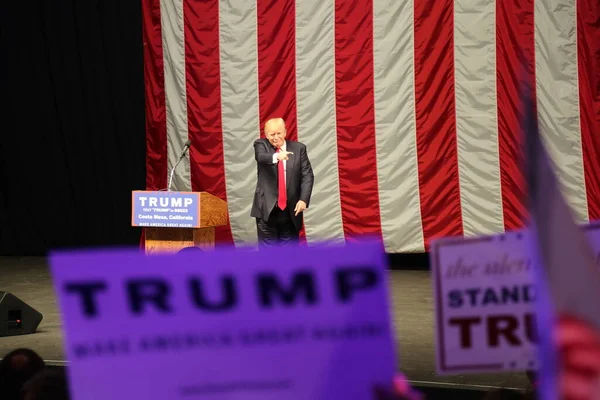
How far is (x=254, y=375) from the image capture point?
108cm

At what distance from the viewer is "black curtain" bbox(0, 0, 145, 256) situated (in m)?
9.03

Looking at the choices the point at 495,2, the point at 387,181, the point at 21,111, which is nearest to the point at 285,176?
the point at 387,181

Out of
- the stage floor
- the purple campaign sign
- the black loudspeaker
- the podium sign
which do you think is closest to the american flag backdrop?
the stage floor

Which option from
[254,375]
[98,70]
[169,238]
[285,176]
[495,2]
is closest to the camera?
[254,375]

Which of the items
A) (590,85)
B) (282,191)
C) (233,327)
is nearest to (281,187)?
(282,191)

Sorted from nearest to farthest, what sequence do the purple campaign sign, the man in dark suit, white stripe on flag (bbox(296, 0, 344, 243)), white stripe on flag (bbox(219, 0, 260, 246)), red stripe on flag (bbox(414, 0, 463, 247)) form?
the purple campaign sign < the man in dark suit < red stripe on flag (bbox(414, 0, 463, 247)) < white stripe on flag (bbox(296, 0, 344, 243)) < white stripe on flag (bbox(219, 0, 260, 246))

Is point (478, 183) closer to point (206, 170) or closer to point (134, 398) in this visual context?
point (206, 170)

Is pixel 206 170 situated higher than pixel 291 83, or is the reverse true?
pixel 291 83

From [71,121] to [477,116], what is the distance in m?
3.88

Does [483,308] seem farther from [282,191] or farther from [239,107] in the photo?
[239,107]

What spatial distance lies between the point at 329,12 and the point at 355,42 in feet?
1.16

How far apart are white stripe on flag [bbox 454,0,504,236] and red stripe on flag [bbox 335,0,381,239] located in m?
0.74

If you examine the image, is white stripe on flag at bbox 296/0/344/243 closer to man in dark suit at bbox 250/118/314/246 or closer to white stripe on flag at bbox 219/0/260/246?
white stripe on flag at bbox 219/0/260/246

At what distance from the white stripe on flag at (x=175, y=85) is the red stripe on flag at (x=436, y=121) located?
2.10 metres
